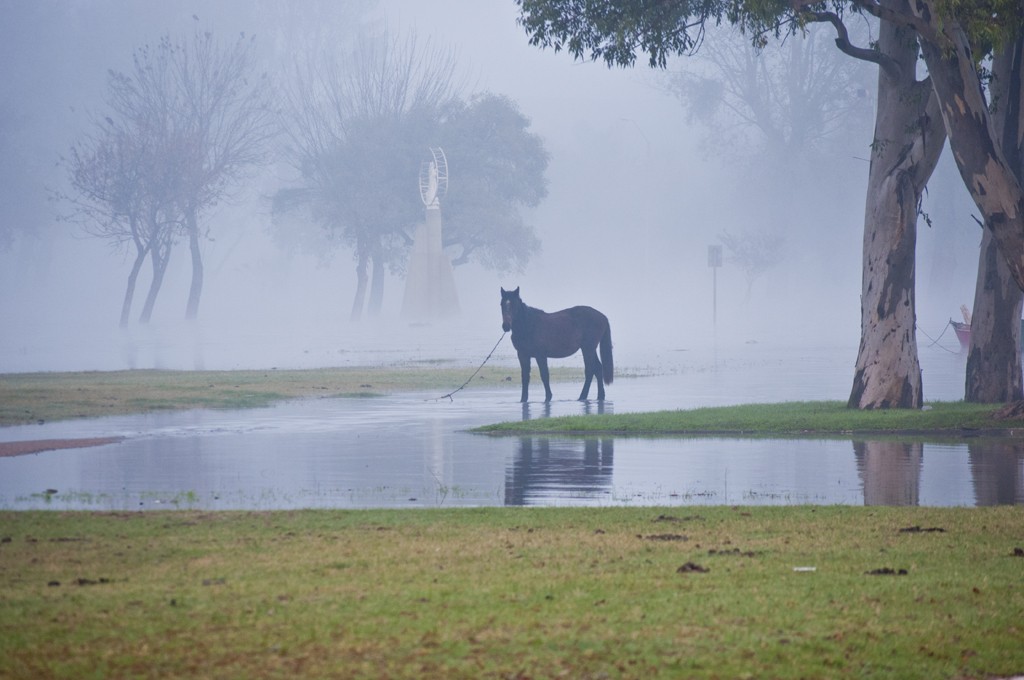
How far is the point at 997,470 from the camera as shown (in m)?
15.8

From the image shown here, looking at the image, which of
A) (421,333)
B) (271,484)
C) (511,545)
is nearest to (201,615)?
(511,545)

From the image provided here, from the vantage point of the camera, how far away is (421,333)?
243 ft

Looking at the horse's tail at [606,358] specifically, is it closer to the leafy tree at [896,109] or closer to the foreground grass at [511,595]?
the leafy tree at [896,109]

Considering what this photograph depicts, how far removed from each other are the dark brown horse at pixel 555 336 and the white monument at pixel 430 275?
52.1 meters

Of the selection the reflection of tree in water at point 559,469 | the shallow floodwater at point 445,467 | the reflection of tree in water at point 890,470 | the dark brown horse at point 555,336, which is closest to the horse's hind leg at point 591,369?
the dark brown horse at point 555,336

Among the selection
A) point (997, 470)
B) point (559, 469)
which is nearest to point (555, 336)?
point (559, 469)

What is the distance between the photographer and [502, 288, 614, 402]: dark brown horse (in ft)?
89.0

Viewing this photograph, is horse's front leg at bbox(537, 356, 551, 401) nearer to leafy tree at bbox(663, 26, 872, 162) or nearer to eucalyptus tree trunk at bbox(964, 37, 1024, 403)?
eucalyptus tree trunk at bbox(964, 37, 1024, 403)

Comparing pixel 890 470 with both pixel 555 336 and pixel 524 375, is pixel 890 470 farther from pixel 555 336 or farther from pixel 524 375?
pixel 555 336

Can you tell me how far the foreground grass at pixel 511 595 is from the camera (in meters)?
7.06

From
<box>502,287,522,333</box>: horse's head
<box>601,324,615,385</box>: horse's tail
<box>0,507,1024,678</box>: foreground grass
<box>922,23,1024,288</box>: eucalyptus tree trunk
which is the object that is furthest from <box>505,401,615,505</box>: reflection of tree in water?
<box>601,324,615,385</box>: horse's tail

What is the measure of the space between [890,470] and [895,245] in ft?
23.8

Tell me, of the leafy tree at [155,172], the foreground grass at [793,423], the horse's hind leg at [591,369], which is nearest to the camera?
the foreground grass at [793,423]

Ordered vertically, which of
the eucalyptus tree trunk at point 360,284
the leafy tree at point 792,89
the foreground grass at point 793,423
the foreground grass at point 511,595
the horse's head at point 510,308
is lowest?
the foreground grass at point 511,595
